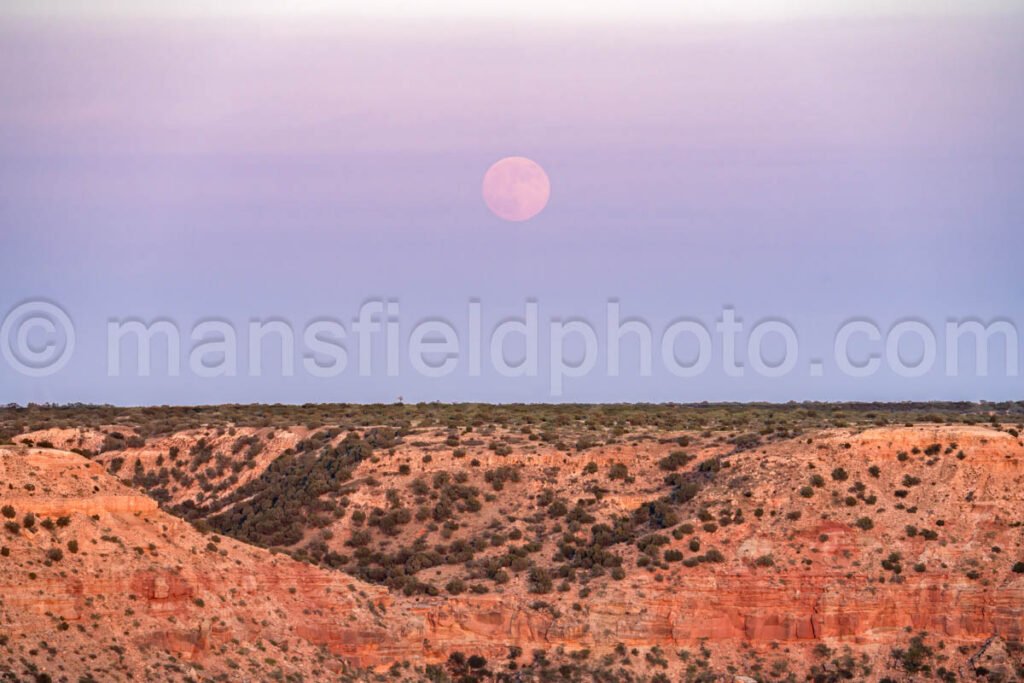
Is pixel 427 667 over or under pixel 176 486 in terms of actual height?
under

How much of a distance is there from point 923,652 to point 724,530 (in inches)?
404

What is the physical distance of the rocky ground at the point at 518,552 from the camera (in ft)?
A: 226

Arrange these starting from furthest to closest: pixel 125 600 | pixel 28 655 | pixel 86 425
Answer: pixel 86 425 → pixel 125 600 → pixel 28 655

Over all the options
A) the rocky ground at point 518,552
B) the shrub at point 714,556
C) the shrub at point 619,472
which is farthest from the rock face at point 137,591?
the shrub at point 619,472

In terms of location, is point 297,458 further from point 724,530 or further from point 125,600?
point 125,600

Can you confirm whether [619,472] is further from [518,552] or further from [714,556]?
[714,556]

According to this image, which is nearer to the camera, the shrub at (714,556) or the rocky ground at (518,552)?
the rocky ground at (518,552)

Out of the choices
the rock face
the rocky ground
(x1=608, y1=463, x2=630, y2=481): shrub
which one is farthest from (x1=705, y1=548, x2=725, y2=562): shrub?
the rock face

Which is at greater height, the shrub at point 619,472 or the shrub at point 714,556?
the shrub at point 619,472

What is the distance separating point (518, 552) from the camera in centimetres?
8888

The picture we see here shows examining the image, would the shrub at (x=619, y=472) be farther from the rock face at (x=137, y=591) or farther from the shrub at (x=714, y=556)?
the rock face at (x=137, y=591)

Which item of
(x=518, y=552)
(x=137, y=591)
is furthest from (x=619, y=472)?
(x=137, y=591)

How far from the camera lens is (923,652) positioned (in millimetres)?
82375

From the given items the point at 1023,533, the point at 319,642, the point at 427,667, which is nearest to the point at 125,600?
the point at 319,642
